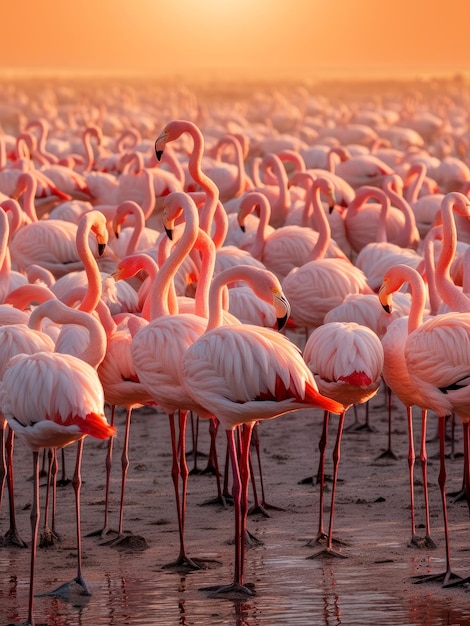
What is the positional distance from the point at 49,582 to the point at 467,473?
6.17ft

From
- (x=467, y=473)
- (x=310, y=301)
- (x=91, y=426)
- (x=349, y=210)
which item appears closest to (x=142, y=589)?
(x=91, y=426)

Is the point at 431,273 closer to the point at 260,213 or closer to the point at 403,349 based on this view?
the point at 403,349

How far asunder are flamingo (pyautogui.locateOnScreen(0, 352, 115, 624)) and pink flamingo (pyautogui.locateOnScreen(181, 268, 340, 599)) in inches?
17.3

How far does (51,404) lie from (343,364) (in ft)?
A: 4.89

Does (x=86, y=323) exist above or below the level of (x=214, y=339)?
above

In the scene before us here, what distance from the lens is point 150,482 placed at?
23.8 ft

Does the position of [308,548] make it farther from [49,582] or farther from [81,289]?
[81,289]

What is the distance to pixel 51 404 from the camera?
515 centimetres

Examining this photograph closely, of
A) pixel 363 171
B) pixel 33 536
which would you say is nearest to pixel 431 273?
pixel 33 536

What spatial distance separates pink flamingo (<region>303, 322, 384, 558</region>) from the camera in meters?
6.00

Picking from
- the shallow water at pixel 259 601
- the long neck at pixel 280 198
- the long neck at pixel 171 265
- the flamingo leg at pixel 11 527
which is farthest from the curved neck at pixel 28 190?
the shallow water at pixel 259 601

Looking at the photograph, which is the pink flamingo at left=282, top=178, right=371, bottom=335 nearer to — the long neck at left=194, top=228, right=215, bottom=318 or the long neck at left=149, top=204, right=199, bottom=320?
the long neck at left=194, top=228, right=215, bottom=318

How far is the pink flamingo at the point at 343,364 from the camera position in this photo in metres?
6.00

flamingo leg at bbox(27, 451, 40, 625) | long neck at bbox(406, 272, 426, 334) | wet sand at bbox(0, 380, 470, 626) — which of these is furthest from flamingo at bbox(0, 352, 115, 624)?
long neck at bbox(406, 272, 426, 334)
